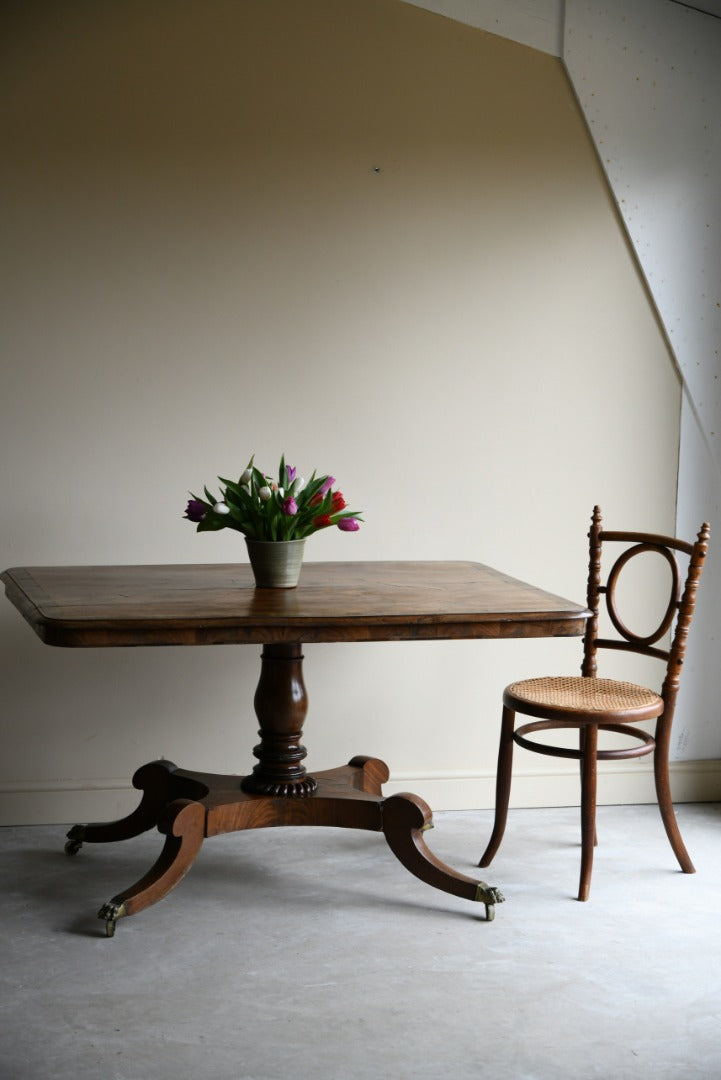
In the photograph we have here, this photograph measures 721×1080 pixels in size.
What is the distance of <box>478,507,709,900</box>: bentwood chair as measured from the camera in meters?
3.03

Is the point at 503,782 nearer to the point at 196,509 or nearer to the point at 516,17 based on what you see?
the point at 196,509

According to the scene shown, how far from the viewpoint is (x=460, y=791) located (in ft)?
12.5

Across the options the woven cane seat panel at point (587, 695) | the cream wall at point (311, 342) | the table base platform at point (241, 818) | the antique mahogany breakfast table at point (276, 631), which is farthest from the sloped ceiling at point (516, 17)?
the table base platform at point (241, 818)

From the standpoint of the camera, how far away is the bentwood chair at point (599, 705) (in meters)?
3.03

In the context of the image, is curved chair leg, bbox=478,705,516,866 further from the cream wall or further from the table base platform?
the cream wall

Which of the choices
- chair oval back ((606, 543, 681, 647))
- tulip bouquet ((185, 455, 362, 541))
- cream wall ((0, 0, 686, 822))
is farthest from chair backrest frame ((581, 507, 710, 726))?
tulip bouquet ((185, 455, 362, 541))

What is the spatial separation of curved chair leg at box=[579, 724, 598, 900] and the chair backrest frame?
1.00 ft

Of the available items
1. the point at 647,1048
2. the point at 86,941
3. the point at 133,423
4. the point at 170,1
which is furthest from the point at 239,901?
the point at 170,1

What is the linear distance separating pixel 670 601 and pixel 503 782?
2.38ft

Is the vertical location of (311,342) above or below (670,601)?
above

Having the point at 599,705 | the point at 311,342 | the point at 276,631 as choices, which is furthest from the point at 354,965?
the point at 311,342

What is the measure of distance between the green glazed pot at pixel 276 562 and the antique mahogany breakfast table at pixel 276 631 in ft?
0.13

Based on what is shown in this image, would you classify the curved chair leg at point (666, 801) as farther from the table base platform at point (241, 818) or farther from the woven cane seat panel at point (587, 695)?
the table base platform at point (241, 818)

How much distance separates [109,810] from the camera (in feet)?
11.8
